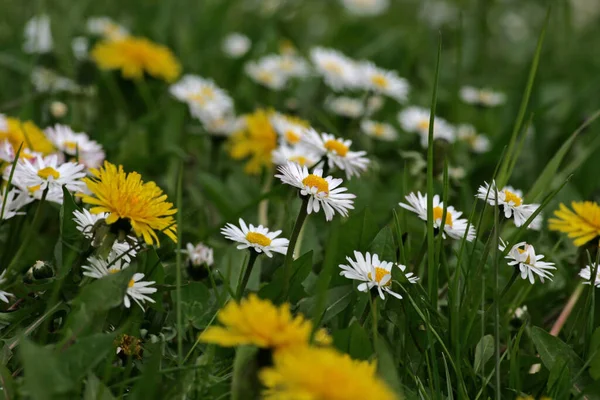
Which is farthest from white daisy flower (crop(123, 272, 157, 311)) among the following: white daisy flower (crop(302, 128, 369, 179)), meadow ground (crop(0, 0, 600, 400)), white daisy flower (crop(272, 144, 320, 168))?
white daisy flower (crop(272, 144, 320, 168))

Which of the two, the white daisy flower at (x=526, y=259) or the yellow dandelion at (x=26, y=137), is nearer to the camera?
the white daisy flower at (x=526, y=259)

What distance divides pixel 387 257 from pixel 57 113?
1124 millimetres

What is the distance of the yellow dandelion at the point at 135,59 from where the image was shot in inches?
91.0

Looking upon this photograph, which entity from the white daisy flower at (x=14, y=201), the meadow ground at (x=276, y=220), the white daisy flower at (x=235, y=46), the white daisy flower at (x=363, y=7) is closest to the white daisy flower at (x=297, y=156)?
the meadow ground at (x=276, y=220)

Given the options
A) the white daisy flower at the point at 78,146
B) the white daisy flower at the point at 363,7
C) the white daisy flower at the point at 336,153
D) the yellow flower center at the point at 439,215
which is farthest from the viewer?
the white daisy flower at the point at 363,7

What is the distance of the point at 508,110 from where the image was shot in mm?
2678

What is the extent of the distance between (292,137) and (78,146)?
0.55 meters

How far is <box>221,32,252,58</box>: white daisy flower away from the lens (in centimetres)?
280

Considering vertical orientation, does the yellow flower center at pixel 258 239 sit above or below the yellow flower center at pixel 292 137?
below

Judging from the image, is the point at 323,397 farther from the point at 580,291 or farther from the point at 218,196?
the point at 218,196

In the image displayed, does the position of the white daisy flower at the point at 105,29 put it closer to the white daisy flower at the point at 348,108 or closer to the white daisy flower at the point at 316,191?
the white daisy flower at the point at 348,108

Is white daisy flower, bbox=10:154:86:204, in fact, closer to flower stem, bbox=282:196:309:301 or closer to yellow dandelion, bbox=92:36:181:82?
flower stem, bbox=282:196:309:301

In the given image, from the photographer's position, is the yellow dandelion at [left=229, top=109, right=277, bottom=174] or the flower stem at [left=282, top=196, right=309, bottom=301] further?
the yellow dandelion at [left=229, top=109, right=277, bottom=174]

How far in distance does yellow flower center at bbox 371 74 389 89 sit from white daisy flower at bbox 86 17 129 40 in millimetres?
933
